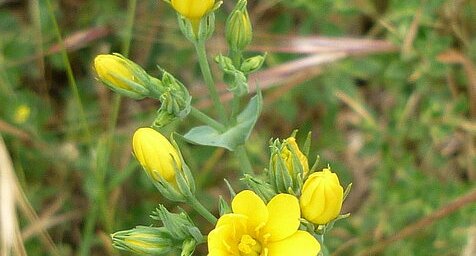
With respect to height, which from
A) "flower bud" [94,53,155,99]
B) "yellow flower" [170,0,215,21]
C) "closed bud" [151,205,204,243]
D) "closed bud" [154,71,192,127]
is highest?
"yellow flower" [170,0,215,21]

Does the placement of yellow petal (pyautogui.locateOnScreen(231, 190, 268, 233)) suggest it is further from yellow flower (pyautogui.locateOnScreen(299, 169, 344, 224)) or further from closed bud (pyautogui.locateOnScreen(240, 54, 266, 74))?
closed bud (pyautogui.locateOnScreen(240, 54, 266, 74))

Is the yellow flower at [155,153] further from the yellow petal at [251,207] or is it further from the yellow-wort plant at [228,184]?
the yellow petal at [251,207]

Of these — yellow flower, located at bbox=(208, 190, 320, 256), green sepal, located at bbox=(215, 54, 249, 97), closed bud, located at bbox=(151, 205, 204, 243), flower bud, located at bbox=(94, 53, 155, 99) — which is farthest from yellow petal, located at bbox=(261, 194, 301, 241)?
flower bud, located at bbox=(94, 53, 155, 99)

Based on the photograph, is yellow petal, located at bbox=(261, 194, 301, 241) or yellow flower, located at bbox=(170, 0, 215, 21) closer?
yellow petal, located at bbox=(261, 194, 301, 241)

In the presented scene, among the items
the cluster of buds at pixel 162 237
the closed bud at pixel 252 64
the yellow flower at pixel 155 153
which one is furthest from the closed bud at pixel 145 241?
the closed bud at pixel 252 64

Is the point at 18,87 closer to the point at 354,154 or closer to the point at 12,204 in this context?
the point at 12,204

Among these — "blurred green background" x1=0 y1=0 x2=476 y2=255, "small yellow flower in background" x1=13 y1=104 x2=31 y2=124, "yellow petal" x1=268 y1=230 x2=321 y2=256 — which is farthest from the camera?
"small yellow flower in background" x1=13 y1=104 x2=31 y2=124

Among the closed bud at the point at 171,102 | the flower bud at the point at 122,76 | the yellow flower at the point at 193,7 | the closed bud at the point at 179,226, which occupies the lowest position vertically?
the closed bud at the point at 179,226

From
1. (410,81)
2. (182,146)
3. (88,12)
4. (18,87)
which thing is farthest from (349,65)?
(18,87)
